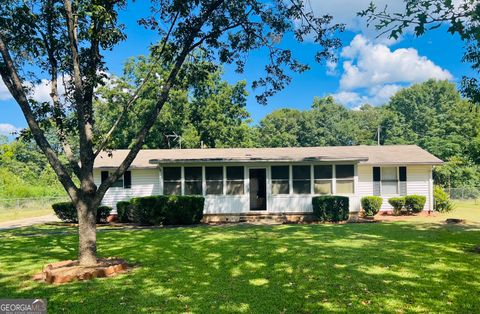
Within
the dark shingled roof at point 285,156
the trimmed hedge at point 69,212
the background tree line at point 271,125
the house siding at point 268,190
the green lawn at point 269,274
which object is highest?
the background tree line at point 271,125

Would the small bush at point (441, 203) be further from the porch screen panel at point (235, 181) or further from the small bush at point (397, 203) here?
the porch screen panel at point (235, 181)

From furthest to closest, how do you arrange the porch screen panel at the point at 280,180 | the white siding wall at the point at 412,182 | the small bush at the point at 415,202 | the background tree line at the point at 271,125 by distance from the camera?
1. the background tree line at the point at 271,125
2. the white siding wall at the point at 412,182
3. the small bush at the point at 415,202
4. the porch screen panel at the point at 280,180

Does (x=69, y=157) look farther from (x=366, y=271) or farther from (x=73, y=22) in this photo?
(x=366, y=271)

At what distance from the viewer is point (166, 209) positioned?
631 inches

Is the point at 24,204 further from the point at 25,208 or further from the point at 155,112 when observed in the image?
the point at 155,112

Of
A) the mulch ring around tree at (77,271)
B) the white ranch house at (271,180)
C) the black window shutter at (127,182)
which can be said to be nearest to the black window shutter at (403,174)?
the white ranch house at (271,180)

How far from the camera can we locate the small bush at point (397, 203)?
18.9m

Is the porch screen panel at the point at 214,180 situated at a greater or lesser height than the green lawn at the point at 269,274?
greater

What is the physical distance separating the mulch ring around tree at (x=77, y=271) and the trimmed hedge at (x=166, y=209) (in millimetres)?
8383

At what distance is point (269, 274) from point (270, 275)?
7cm

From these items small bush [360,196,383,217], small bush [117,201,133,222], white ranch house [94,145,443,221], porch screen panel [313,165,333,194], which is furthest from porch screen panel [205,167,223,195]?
small bush [360,196,383,217]

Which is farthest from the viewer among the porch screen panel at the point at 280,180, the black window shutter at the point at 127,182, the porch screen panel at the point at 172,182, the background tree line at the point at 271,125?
the background tree line at the point at 271,125

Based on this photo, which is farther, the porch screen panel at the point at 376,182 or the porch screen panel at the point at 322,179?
the porch screen panel at the point at 376,182

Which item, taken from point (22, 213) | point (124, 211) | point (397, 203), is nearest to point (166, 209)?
point (124, 211)
